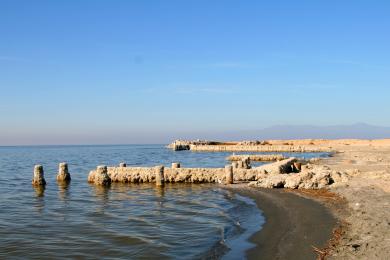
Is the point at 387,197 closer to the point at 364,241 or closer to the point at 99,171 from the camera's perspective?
the point at 364,241

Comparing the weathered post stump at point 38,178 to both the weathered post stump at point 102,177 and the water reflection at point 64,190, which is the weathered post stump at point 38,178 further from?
the weathered post stump at point 102,177

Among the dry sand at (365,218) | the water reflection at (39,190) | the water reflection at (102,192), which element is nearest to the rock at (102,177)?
the water reflection at (102,192)

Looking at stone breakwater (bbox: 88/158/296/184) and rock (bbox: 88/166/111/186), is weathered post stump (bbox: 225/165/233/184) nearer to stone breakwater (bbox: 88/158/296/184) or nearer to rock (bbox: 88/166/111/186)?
stone breakwater (bbox: 88/158/296/184)

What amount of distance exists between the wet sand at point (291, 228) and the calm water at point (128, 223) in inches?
19.6

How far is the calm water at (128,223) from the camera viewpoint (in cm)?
1280

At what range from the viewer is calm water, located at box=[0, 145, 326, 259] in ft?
42.0

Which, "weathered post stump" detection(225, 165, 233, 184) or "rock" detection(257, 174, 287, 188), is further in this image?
"weathered post stump" detection(225, 165, 233, 184)

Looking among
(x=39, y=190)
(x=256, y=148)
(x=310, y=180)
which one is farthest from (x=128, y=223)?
(x=256, y=148)

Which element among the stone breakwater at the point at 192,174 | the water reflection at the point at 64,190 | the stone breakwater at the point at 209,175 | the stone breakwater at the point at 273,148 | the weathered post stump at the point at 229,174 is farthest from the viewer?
the stone breakwater at the point at 273,148

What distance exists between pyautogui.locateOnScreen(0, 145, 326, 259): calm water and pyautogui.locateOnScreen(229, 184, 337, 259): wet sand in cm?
50

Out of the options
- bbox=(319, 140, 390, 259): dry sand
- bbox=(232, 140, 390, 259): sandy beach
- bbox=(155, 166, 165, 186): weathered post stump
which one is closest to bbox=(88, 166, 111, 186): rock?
bbox=(155, 166, 165, 186): weathered post stump

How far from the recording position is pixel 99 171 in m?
30.2

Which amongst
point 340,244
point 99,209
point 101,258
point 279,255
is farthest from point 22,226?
point 340,244

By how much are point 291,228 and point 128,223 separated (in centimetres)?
655
